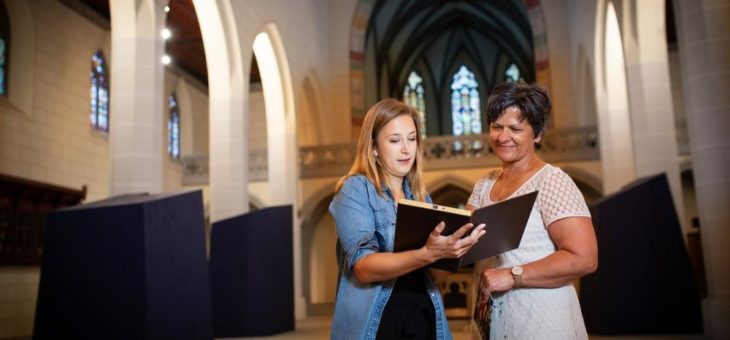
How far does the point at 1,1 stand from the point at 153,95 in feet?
18.9

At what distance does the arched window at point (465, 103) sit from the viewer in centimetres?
2881

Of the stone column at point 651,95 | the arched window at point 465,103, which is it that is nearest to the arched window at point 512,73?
the arched window at point 465,103

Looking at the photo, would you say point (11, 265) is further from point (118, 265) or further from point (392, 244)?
point (392, 244)

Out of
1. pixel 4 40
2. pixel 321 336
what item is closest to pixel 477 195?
pixel 321 336

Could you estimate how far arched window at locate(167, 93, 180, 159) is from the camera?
17.8 m

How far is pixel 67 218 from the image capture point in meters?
5.10

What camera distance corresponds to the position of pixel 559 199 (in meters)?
1.94

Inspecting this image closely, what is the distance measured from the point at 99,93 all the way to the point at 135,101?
7.12m

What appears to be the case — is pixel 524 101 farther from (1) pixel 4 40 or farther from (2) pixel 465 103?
(2) pixel 465 103

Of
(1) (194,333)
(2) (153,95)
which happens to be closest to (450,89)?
(2) (153,95)

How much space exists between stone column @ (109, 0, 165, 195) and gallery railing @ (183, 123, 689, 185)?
798 centimetres

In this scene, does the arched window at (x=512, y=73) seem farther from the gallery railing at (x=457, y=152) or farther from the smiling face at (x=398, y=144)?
the smiling face at (x=398, y=144)

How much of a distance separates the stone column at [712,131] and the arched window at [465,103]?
72.0ft

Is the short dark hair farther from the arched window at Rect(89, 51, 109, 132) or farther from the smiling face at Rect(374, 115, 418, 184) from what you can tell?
the arched window at Rect(89, 51, 109, 132)
